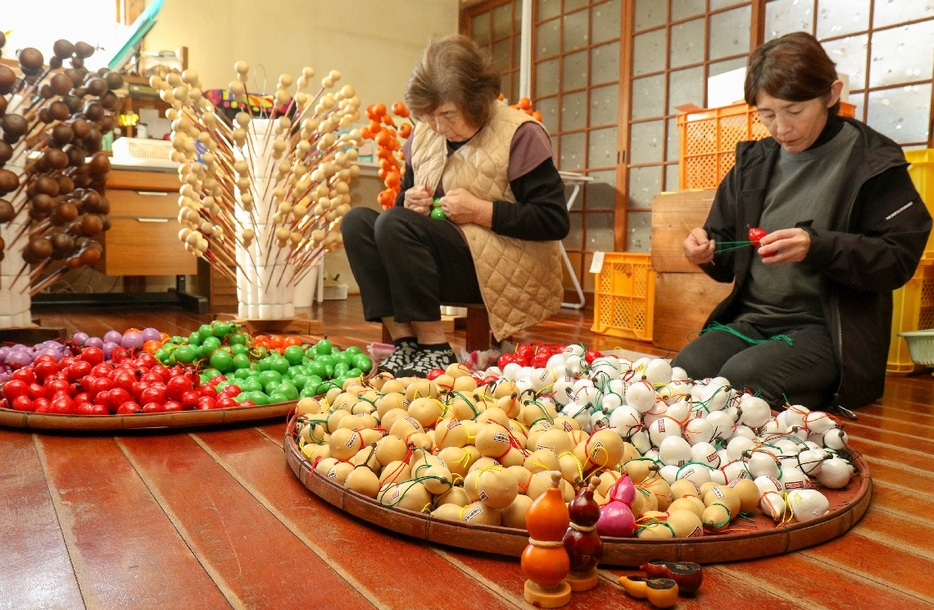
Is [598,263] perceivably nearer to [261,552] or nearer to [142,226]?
[142,226]

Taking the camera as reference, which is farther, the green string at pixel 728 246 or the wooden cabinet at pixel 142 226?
the wooden cabinet at pixel 142 226

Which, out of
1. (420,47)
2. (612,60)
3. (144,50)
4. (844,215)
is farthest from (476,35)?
(844,215)

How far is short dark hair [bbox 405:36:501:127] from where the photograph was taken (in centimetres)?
201

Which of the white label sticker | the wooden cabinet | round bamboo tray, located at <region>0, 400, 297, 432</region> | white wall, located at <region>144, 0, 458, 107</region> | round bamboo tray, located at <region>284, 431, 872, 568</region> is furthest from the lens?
white wall, located at <region>144, 0, 458, 107</region>

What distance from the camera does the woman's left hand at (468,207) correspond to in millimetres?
2100

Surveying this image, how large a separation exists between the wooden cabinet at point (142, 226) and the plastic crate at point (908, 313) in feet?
10.9

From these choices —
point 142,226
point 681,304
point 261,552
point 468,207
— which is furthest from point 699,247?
point 142,226

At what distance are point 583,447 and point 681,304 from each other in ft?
6.52

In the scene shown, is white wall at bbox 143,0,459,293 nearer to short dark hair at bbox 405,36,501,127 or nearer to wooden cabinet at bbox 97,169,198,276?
wooden cabinet at bbox 97,169,198,276

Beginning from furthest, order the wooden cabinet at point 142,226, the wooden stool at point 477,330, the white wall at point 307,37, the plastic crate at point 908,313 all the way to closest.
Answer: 1. the white wall at point 307,37
2. the wooden cabinet at point 142,226
3. the plastic crate at point 908,313
4. the wooden stool at point 477,330

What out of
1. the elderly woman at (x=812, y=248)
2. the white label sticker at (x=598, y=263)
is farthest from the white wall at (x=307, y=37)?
the elderly woman at (x=812, y=248)

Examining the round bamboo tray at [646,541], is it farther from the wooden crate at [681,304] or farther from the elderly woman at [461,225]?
the wooden crate at [681,304]

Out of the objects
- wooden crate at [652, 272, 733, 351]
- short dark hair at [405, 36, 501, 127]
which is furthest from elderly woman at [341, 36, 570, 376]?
wooden crate at [652, 272, 733, 351]

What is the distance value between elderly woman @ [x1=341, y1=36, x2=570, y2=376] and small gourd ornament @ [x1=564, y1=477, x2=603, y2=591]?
118 centimetres
